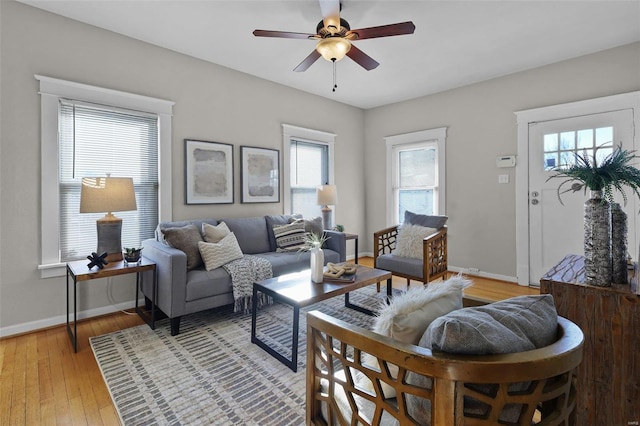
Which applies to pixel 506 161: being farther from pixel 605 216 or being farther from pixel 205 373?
pixel 205 373

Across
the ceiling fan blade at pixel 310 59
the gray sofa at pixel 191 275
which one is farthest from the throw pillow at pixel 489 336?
the ceiling fan blade at pixel 310 59

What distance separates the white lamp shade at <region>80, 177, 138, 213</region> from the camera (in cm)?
248

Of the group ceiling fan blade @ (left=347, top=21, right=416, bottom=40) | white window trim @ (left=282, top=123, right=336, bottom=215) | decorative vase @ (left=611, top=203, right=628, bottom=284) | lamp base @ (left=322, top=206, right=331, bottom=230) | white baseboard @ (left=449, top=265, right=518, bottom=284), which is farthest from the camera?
lamp base @ (left=322, top=206, right=331, bottom=230)

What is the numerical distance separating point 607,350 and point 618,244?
484mm

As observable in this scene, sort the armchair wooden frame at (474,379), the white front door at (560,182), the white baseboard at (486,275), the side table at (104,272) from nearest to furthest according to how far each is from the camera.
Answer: the armchair wooden frame at (474,379) < the side table at (104,272) < the white front door at (560,182) < the white baseboard at (486,275)

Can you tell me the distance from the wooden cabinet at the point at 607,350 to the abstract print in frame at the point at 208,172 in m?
3.40

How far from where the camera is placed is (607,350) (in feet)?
4.38

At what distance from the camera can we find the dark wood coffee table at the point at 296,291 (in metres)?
2.04

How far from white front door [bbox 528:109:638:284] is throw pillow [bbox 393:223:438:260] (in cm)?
150

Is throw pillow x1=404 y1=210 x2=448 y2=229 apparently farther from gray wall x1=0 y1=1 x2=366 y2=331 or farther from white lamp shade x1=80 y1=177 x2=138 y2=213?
white lamp shade x1=80 y1=177 x2=138 y2=213

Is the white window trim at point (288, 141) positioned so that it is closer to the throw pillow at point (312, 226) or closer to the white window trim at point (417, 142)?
the throw pillow at point (312, 226)

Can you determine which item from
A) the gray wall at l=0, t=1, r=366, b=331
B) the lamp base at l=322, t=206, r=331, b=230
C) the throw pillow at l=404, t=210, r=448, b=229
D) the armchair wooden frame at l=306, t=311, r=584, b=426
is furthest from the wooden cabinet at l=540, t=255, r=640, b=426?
the gray wall at l=0, t=1, r=366, b=331

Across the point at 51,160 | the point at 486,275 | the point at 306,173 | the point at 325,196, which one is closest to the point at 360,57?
the point at 325,196

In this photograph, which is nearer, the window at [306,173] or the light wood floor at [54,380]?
the light wood floor at [54,380]
